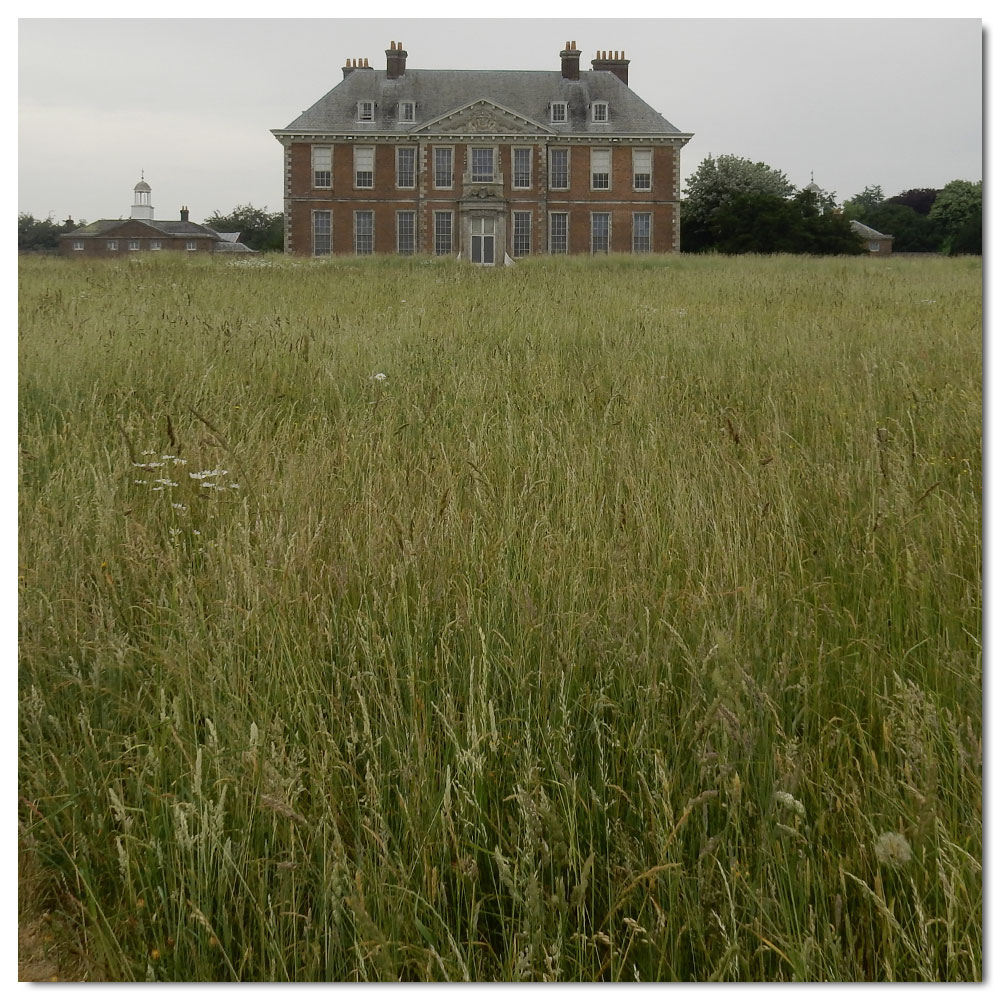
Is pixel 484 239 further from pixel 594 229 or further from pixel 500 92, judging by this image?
pixel 500 92

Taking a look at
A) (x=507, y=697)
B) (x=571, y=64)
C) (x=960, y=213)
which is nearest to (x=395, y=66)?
(x=571, y=64)

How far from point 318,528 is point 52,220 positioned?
2458mm

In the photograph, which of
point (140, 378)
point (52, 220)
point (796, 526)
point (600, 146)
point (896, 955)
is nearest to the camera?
point (896, 955)

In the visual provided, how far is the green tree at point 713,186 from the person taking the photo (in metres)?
46.8

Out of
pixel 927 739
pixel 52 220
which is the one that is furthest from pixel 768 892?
pixel 52 220

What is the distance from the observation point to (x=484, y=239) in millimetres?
42688

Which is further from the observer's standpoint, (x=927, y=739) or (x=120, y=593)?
(x=120, y=593)

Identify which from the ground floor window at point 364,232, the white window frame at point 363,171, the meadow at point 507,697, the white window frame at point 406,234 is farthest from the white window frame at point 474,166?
the meadow at point 507,697

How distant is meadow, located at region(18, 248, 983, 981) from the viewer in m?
1.51

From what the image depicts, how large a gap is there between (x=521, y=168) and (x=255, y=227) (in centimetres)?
3708

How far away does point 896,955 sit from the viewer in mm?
1443

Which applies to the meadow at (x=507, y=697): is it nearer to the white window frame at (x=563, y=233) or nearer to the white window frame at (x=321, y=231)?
the white window frame at (x=563, y=233)

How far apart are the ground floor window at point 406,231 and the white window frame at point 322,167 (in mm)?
3712

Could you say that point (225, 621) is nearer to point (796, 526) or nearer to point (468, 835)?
point (468, 835)
